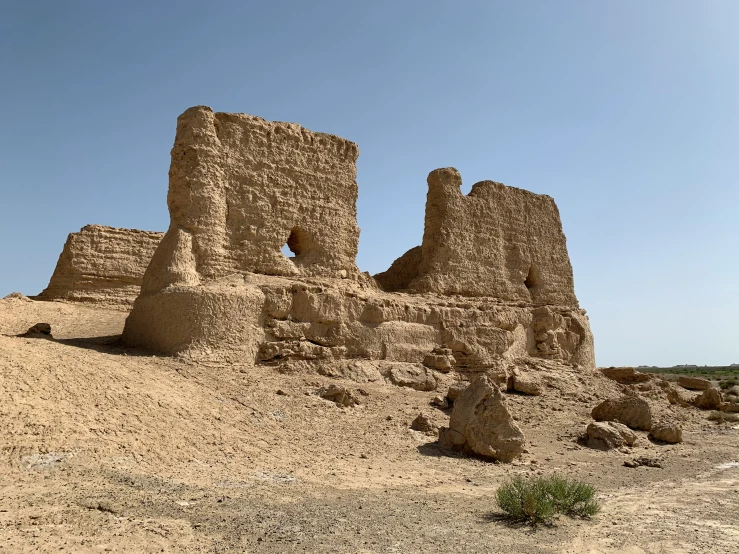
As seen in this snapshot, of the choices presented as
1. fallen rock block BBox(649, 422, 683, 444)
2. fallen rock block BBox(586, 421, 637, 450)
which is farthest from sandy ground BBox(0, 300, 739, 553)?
fallen rock block BBox(649, 422, 683, 444)

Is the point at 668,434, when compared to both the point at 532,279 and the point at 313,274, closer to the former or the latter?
the point at 532,279

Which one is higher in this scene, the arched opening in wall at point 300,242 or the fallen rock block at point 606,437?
the arched opening in wall at point 300,242

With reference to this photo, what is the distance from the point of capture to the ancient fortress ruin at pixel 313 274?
9.69m

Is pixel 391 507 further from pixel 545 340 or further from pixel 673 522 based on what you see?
pixel 545 340

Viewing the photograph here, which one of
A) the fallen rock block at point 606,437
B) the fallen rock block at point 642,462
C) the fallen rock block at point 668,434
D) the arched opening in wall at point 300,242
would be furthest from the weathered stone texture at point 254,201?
the fallen rock block at point 668,434

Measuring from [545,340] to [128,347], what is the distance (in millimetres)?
8784

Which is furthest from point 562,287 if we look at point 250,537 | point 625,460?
point 250,537

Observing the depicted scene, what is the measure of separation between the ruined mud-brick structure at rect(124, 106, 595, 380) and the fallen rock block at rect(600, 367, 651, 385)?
445cm

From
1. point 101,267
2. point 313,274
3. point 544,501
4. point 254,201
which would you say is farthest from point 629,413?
point 101,267

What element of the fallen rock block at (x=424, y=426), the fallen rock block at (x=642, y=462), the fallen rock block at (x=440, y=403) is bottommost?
the fallen rock block at (x=642, y=462)

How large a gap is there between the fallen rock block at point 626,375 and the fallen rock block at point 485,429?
10383mm

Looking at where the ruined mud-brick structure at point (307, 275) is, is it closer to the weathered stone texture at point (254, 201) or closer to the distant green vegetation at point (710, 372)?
the weathered stone texture at point (254, 201)

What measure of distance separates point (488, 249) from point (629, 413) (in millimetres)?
4541

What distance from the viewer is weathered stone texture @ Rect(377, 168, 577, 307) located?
43.0 ft
